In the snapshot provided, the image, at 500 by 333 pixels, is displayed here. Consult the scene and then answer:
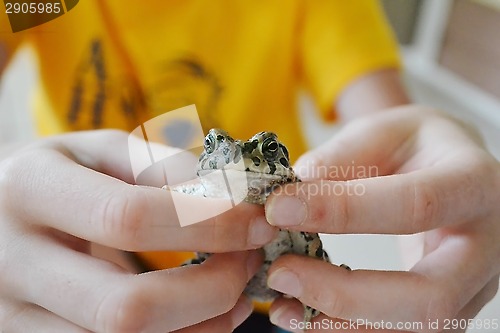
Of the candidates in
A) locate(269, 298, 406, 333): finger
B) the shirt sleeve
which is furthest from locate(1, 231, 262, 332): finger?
the shirt sleeve

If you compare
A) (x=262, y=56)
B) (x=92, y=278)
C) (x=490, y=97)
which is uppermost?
(x=262, y=56)

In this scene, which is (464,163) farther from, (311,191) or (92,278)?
(92,278)

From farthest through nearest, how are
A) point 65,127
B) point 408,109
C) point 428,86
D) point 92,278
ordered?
point 428,86 → point 65,127 → point 408,109 → point 92,278

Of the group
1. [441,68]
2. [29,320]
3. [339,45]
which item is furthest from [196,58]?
[441,68]

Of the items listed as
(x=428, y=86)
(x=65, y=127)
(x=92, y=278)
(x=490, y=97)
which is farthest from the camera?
(x=428, y=86)

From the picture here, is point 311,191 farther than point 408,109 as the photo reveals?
No

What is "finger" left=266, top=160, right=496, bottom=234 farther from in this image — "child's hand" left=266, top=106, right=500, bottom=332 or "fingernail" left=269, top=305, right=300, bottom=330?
"fingernail" left=269, top=305, right=300, bottom=330

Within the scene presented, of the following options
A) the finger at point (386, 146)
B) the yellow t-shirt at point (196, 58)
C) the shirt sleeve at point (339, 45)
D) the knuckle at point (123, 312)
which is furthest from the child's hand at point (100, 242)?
the shirt sleeve at point (339, 45)

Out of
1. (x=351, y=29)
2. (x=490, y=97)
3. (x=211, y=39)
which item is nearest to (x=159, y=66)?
(x=211, y=39)
